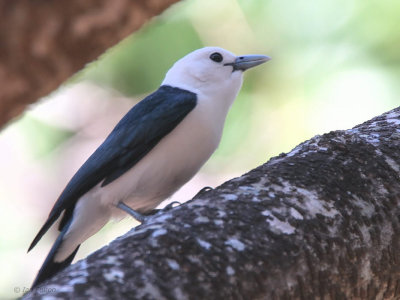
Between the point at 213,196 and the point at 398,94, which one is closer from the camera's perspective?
the point at 213,196

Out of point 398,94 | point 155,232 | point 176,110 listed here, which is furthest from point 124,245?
point 398,94

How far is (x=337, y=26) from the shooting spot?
5.20 m

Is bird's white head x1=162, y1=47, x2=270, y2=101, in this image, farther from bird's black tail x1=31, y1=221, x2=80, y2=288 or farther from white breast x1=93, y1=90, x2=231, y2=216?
bird's black tail x1=31, y1=221, x2=80, y2=288

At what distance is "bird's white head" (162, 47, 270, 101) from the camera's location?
336 centimetres

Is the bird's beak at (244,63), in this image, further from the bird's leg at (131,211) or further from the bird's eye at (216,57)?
the bird's leg at (131,211)

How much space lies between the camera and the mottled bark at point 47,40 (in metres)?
0.98

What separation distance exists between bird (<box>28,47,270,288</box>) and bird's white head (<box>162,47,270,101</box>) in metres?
0.19

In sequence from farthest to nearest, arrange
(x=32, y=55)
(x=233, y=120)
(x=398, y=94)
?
(x=233, y=120), (x=398, y=94), (x=32, y=55)

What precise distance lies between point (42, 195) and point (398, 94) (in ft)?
9.01

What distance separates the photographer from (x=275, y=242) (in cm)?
170

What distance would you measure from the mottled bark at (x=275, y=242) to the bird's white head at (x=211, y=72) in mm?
1229

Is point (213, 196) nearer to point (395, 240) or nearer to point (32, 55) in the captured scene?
point (395, 240)

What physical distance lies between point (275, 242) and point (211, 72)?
1.84m

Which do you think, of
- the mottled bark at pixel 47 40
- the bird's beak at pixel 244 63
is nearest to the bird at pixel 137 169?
the bird's beak at pixel 244 63
